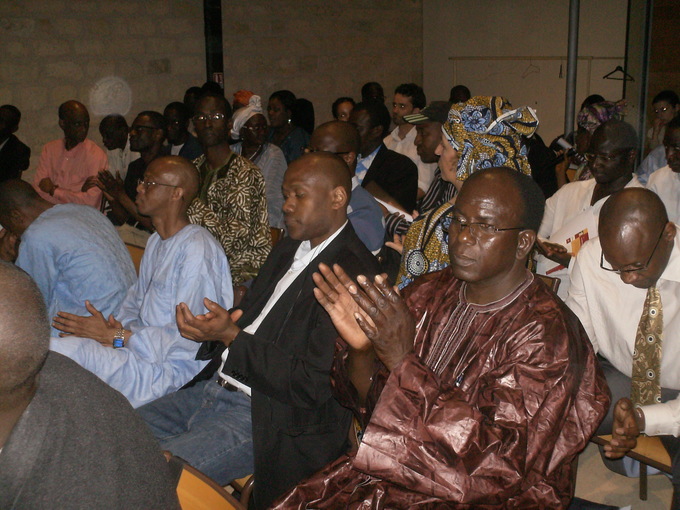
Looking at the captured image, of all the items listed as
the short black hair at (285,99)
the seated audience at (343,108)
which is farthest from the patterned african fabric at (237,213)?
the seated audience at (343,108)

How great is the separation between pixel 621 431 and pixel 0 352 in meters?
1.92

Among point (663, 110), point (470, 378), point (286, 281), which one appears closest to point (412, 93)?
point (663, 110)

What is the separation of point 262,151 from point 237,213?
1478 mm

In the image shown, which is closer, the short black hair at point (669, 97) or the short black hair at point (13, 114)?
the short black hair at point (669, 97)

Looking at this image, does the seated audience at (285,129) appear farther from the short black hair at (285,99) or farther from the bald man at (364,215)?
the bald man at (364,215)

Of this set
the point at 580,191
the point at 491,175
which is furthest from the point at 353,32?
the point at 491,175

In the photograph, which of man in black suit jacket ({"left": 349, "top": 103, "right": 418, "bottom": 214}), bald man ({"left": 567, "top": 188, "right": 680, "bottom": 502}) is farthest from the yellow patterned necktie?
man in black suit jacket ({"left": 349, "top": 103, "right": 418, "bottom": 214})

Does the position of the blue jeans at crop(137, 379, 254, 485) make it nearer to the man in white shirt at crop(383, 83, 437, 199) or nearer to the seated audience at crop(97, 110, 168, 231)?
the seated audience at crop(97, 110, 168, 231)

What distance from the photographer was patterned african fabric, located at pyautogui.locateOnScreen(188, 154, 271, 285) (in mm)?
3916

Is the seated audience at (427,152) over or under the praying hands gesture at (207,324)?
over

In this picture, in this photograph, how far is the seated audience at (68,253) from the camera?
3033mm

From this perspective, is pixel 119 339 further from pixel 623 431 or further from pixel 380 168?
pixel 380 168

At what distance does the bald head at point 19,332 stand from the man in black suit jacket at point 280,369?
3.23 ft

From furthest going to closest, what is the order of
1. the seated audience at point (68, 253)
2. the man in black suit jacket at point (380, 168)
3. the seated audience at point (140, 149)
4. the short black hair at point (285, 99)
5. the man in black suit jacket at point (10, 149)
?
the short black hair at point (285, 99) → the man in black suit jacket at point (10, 149) → the seated audience at point (140, 149) → the man in black suit jacket at point (380, 168) → the seated audience at point (68, 253)
